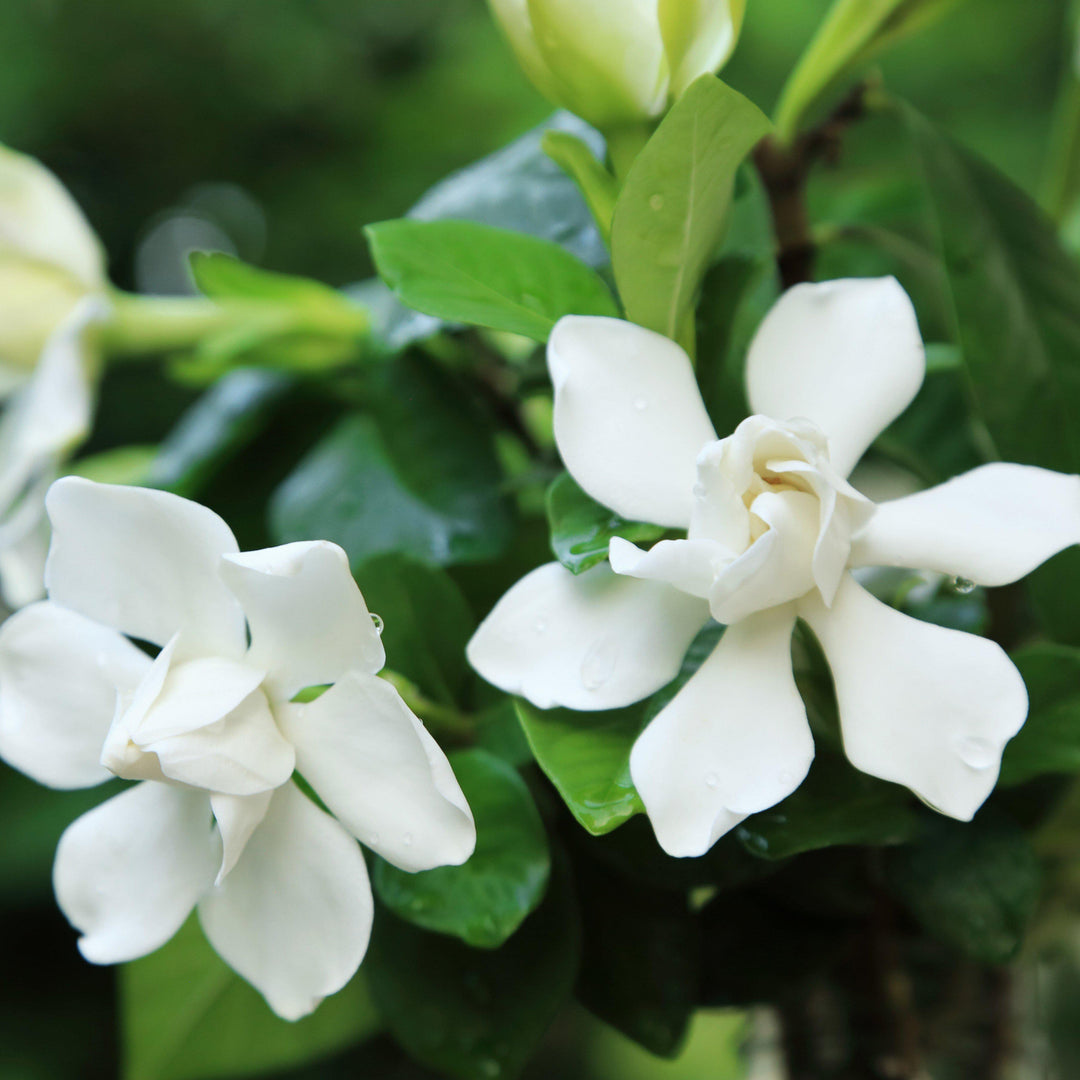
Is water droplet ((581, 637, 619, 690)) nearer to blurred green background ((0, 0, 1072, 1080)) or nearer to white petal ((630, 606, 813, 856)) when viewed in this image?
white petal ((630, 606, 813, 856))

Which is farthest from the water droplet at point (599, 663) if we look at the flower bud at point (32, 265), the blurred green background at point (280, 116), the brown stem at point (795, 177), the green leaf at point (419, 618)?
the blurred green background at point (280, 116)

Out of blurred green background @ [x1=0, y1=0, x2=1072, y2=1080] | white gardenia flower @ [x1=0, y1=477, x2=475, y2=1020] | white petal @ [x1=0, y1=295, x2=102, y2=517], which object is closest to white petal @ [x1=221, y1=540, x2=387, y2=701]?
white gardenia flower @ [x1=0, y1=477, x2=475, y2=1020]

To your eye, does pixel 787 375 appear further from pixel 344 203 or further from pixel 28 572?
pixel 344 203

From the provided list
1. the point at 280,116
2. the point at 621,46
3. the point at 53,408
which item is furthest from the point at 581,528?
the point at 280,116

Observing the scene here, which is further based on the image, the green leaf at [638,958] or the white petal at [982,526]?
the green leaf at [638,958]

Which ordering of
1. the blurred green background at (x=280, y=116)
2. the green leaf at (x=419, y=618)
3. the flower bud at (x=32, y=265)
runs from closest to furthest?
the green leaf at (x=419, y=618), the flower bud at (x=32, y=265), the blurred green background at (x=280, y=116)

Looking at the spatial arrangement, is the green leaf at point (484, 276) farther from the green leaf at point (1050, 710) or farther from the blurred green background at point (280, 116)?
the blurred green background at point (280, 116)
